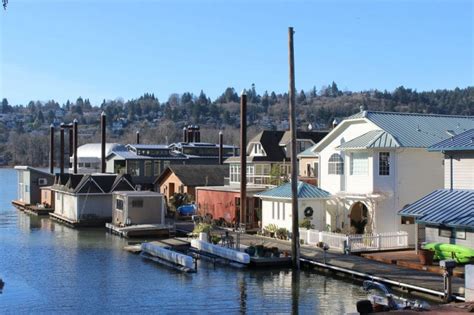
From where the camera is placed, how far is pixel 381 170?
35.2 meters

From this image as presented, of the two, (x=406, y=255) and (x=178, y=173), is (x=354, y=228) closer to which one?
(x=406, y=255)

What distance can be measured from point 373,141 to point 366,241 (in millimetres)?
5855

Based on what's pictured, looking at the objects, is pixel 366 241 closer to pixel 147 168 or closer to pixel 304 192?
pixel 304 192

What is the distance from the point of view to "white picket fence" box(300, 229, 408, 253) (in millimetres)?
32188

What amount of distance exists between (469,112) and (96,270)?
18202cm

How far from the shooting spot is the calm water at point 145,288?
2338cm

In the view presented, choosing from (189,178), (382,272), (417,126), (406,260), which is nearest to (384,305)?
(382,272)

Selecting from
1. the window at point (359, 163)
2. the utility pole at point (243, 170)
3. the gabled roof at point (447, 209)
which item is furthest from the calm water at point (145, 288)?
the utility pole at point (243, 170)

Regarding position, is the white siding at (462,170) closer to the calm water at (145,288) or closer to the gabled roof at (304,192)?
the calm water at (145,288)

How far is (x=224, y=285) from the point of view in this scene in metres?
27.2

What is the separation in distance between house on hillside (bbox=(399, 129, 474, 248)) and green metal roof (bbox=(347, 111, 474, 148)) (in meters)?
4.34

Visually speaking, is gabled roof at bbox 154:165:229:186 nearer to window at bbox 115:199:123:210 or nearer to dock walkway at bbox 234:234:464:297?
window at bbox 115:199:123:210

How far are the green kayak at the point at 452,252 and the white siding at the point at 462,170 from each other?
139 inches

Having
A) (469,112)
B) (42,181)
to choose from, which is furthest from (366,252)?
(469,112)
